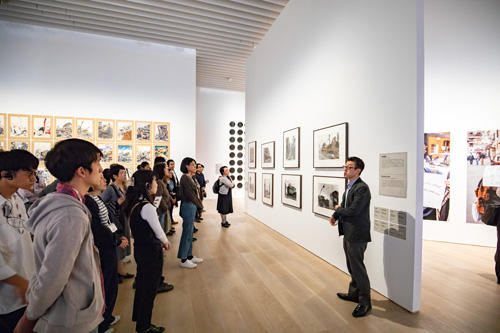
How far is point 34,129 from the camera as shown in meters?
7.20

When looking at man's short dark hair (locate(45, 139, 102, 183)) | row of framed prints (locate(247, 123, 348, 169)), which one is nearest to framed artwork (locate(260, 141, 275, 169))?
row of framed prints (locate(247, 123, 348, 169))

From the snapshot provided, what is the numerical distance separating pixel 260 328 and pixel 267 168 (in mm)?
4973

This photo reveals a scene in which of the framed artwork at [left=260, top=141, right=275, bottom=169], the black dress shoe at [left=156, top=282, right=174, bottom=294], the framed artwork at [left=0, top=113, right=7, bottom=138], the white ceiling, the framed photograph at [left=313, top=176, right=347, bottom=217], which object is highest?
the white ceiling

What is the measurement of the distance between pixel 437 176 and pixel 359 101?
3.94 metres

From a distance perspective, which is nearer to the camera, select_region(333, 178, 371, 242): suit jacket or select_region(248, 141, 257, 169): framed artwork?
select_region(333, 178, 371, 242): suit jacket

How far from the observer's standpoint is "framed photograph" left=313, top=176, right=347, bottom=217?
13.6ft

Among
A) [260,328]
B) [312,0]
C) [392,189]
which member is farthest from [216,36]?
[260,328]

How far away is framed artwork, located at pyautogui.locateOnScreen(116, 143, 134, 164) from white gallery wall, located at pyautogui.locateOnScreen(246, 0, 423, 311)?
16.4 feet

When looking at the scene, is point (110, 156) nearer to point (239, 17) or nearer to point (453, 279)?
point (239, 17)

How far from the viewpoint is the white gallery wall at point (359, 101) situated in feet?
9.70

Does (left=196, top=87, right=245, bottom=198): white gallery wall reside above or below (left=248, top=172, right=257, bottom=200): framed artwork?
above

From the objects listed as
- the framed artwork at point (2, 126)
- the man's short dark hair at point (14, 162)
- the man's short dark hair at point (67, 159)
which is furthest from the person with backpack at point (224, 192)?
the framed artwork at point (2, 126)

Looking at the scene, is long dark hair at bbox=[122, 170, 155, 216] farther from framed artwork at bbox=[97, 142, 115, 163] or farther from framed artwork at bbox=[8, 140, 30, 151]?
framed artwork at bbox=[8, 140, 30, 151]

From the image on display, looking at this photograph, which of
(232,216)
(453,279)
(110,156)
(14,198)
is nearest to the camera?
(14,198)
